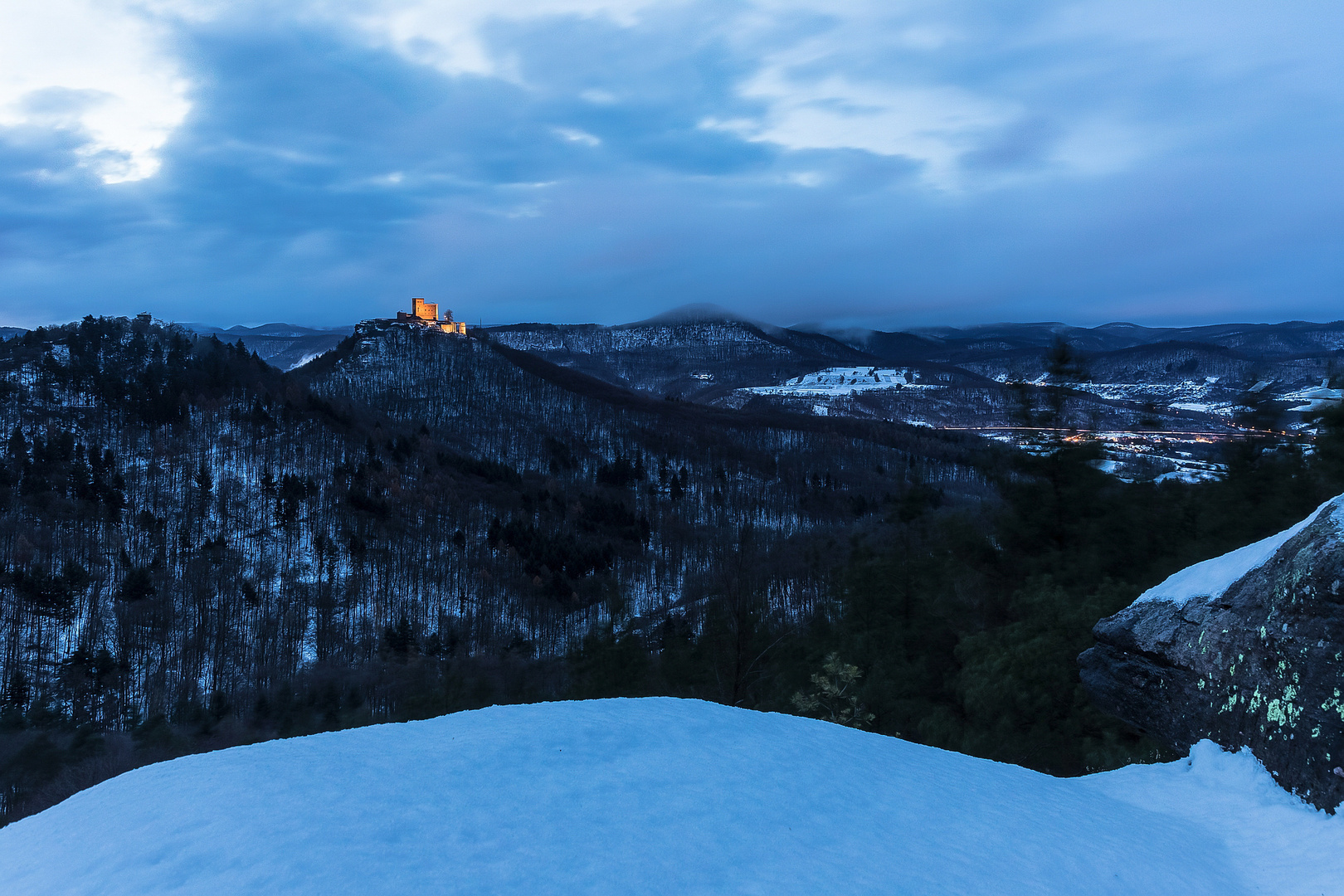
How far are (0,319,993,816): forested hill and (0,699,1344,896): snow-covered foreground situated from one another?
13397mm

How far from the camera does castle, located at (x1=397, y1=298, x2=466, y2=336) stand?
18012 centimetres

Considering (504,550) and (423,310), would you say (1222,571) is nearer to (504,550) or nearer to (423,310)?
(504,550)

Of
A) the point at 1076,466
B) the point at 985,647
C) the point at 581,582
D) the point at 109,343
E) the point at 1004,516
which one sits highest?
the point at 109,343

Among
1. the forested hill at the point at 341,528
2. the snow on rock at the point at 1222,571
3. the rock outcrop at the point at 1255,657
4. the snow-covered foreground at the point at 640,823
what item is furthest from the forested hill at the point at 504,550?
the snow-covered foreground at the point at 640,823

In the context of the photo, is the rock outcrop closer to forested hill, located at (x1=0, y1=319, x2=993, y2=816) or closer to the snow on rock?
the snow on rock

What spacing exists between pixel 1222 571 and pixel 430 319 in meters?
197

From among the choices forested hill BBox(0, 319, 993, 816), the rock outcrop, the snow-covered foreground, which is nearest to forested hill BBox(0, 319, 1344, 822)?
forested hill BBox(0, 319, 993, 816)

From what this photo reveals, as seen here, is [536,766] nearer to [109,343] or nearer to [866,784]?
[866,784]

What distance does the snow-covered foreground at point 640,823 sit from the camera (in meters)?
4.26

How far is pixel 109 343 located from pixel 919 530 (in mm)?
154149

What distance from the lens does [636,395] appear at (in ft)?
620

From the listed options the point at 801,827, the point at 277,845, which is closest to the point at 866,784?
the point at 801,827

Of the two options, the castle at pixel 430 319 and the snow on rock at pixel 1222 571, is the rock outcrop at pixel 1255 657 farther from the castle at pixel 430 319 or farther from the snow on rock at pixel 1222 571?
the castle at pixel 430 319

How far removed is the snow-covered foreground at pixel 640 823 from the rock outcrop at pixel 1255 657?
0.45 metres
